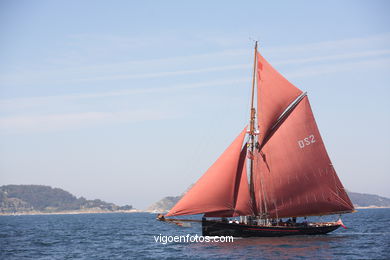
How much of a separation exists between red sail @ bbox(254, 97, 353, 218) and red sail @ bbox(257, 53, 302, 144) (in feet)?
3.56

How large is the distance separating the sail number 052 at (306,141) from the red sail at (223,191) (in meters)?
6.33

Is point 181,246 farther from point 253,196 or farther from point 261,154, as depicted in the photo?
point 261,154

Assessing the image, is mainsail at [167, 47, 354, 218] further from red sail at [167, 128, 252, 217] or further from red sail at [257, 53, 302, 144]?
red sail at [167, 128, 252, 217]

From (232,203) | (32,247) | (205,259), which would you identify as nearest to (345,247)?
(232,203)

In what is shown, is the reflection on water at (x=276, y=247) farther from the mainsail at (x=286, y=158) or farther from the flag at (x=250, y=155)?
the flag at (x=250, y=155)

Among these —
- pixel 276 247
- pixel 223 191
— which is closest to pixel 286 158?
pixel 223 191

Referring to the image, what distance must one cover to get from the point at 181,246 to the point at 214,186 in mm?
6658

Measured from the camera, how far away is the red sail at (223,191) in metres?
51.8

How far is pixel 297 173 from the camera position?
56844mm

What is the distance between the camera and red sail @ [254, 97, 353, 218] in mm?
56469

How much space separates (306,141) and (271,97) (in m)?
5.72

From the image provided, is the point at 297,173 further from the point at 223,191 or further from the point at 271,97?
the point at 223,191

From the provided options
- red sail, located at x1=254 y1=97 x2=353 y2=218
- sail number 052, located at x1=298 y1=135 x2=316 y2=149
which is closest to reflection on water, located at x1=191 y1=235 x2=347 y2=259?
red sail, located at x1=254 y1=97 x2=353 y2=218

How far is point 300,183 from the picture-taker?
5703cm
